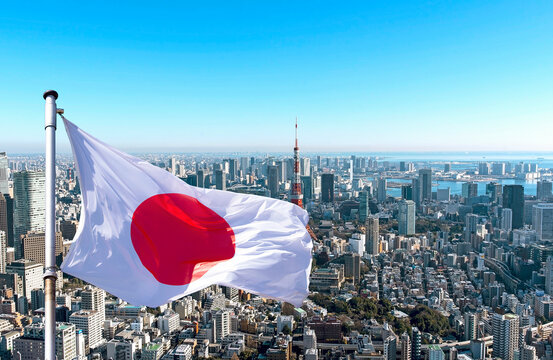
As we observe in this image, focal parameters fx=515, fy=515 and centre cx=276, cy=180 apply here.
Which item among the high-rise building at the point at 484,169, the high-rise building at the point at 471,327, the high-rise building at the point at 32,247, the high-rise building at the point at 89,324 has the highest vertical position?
the high-rise building at the point at 484,169

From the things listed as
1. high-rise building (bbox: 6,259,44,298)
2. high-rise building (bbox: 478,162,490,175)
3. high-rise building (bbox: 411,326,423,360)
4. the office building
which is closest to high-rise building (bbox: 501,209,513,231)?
the office building

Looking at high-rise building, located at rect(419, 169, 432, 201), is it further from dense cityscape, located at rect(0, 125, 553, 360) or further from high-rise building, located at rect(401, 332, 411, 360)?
high-rise building, located at rect(401, 332, 411, 360)

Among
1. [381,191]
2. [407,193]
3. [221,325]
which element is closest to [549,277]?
[221,325]

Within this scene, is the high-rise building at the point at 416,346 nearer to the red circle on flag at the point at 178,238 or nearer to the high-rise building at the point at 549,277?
the high-rise building at the point at 549,277

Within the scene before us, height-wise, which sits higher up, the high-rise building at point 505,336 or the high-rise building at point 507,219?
the high-rise building at point 507,219

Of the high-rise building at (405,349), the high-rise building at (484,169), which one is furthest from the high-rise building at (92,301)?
the high-rise building at (484,169)

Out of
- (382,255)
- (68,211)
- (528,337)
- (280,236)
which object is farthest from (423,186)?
(280,236)

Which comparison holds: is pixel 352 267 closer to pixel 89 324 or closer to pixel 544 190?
pixel 89 324
